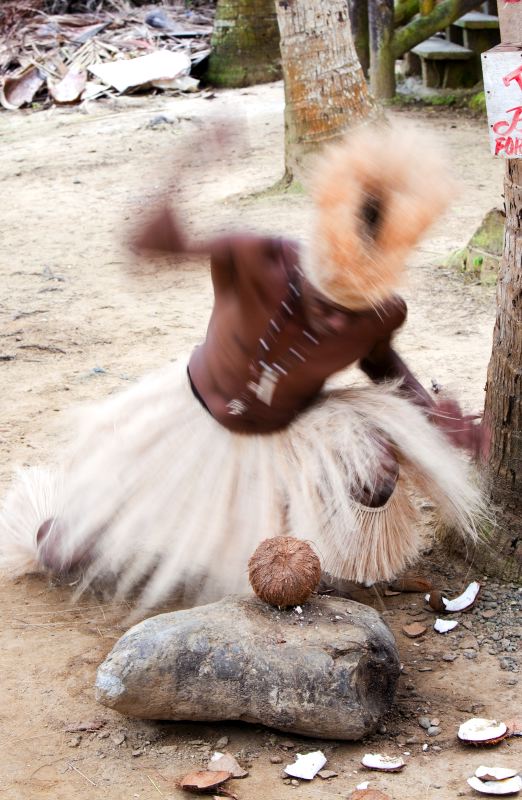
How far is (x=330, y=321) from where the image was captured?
85.3 inches

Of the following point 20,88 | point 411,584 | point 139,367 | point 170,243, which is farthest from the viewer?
point 20,88

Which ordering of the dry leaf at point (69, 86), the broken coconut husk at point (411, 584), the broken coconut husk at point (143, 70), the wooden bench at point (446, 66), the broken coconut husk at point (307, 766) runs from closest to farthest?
the broken coconut husk at point (307, 766)
the broken coconut husk at point (411, 584)
the wooden bench at point (446, 66)
the dry leaf at point (69, 86)
the broken coconut husk at point (143, 70)

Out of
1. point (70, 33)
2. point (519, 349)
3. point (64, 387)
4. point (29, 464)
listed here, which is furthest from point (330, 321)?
point (70, 33)

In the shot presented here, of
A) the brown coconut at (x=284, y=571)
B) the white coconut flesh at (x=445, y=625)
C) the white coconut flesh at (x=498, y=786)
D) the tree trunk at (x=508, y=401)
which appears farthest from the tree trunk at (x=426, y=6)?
the white coconut flesh at (x=498, y=786)

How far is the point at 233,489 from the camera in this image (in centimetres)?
250

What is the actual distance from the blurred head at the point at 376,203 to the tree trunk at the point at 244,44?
10.3 m

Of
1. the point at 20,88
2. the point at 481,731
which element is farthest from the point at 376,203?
the point at 20,88

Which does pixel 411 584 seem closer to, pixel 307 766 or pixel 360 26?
pixel 307 766

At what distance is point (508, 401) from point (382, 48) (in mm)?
7399

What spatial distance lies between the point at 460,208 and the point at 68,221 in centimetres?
276

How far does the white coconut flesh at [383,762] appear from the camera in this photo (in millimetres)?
2055

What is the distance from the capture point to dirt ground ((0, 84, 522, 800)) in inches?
83.1

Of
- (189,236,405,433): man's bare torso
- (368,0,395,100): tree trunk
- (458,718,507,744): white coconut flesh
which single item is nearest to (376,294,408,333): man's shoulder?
(189,236,405,433): man's bare torso

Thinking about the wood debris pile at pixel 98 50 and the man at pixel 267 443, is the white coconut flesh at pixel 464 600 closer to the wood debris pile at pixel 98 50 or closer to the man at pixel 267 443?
the man at pixel 267 443
